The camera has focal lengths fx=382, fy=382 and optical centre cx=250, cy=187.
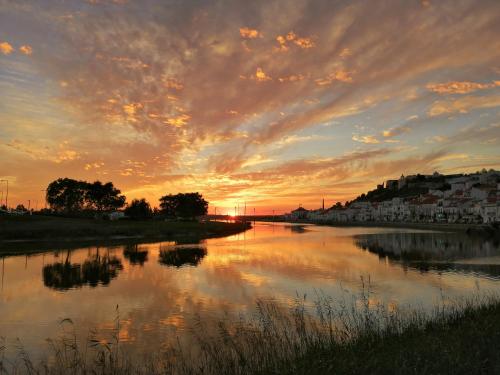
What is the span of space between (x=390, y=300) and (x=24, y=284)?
93.8 ft

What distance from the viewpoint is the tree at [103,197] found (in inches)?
6107

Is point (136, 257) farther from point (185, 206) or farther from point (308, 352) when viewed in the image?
point (185, 206)

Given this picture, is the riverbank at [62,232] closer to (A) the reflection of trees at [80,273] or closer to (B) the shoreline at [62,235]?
(B) the shoreline at [62,235]

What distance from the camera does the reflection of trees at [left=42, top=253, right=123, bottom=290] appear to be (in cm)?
3222

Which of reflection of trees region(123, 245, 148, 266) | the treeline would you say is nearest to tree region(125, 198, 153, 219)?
the treeline

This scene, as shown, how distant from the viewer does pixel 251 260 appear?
48.1 metres

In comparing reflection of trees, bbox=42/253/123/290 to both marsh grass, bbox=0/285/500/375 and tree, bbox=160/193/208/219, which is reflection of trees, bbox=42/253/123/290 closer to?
marsh grass, bbox=0/285/500/375

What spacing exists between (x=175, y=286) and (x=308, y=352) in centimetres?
2032

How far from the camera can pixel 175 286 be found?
30312 millimetres

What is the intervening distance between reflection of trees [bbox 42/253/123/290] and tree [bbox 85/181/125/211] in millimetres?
113998

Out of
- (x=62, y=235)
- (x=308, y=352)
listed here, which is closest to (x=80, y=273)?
(x=308, y=352)

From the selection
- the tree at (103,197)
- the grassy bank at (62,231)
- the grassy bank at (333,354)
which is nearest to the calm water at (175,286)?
the grassy bank at (333,354)

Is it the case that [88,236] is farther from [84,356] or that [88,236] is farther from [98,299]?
[84,356]

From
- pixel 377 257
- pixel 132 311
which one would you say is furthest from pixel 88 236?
pixel 132 311
